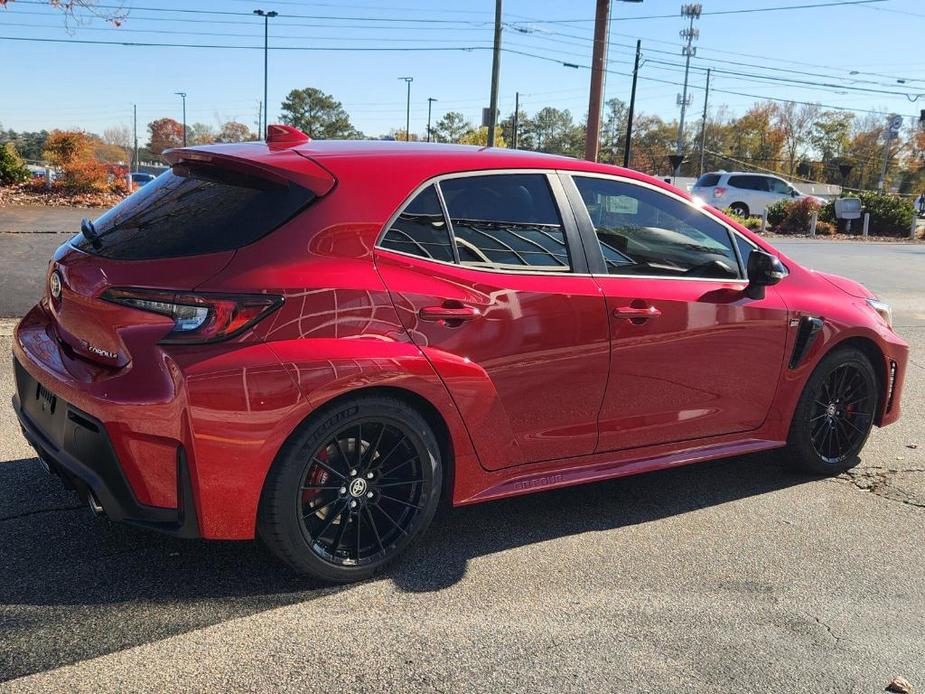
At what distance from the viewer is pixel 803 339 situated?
14.1 feet

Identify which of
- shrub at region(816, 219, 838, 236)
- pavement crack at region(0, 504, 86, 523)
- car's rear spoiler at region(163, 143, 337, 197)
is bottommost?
pavement crack at region(0, 504, 86, 523)

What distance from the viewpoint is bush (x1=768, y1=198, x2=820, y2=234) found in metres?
28.4

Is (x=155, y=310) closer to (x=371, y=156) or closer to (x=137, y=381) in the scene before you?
(x=137, y=381)

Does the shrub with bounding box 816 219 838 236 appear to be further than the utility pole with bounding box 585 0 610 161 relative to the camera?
Yes

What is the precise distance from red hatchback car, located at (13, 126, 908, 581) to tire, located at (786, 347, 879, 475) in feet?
1.35

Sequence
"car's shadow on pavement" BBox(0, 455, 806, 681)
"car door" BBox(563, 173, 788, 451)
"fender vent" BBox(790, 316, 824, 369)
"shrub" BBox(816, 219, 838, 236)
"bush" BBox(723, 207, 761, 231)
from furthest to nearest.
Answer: "shrub" BBox(816, 219, 838, 236)
"bush" BBox(723, 207, 761, 231)
"fender vent" BBox(790, 316, 824, 369)
"car door" BBox(563, 173, 788, 451)
"car's shadow on pavement" BBox(0, 455, 806, 681)

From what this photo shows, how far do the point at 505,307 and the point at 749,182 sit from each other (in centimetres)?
3021

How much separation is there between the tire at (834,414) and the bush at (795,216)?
25.3 m

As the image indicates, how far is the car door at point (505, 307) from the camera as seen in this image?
318 centimetres

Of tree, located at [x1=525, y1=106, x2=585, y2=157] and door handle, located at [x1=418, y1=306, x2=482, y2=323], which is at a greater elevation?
tree, located at [x1=525, y1=106, x2=585, y2=157]

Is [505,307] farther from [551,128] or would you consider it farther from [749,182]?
[551,128]

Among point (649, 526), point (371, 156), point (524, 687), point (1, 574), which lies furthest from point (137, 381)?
point (649, 526)

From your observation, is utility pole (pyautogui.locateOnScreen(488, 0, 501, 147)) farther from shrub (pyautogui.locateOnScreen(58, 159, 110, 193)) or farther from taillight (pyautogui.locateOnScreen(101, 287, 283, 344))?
taillight (pyautogui.locateOnScreen(101, 287, 283, 344))

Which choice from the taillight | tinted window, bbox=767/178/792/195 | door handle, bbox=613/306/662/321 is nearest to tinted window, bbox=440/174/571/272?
door handle, bbox=613/306/662/321
